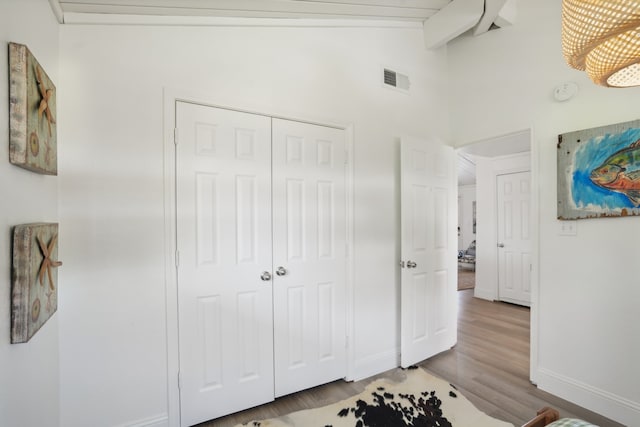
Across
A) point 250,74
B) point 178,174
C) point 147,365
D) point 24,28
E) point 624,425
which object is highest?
point 250,74

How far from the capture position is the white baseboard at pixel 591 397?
194 centimetres

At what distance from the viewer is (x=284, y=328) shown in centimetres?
221

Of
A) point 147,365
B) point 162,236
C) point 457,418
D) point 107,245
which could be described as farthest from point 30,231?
point 457,418

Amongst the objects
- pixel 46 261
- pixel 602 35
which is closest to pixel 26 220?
pixel 46 261

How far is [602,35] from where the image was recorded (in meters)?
0.92

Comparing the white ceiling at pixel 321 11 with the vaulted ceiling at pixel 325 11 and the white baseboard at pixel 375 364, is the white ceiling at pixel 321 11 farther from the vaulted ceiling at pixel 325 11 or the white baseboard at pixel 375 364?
the white baseboard at pixel 375 364

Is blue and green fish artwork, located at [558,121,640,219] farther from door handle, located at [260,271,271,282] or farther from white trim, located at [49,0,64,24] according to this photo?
white trim, located at [49,0,64,24]

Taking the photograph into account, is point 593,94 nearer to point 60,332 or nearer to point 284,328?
point 284,328

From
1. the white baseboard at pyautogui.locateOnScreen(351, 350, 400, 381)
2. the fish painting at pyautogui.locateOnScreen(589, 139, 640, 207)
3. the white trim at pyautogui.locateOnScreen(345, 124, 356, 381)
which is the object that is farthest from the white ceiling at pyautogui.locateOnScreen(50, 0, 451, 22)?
the white baseboard at pyautogui.locateOnScreen(351, 350, 400, 381)

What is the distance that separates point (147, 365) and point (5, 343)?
0.90 metres

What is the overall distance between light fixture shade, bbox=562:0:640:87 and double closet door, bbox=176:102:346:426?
1.59 metres

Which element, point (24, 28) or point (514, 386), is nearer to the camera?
point (24, 28)

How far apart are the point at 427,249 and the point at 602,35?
6.95 feet

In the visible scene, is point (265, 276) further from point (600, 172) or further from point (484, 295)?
point (484, 295)
